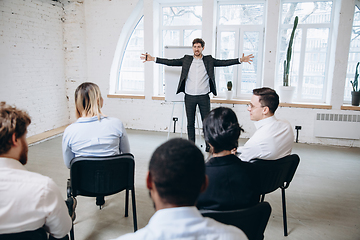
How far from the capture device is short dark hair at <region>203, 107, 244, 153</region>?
137cm

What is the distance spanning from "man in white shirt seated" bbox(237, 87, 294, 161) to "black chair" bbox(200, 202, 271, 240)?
0.74 metres

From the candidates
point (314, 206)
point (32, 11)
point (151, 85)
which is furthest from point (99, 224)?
point (32, 11)

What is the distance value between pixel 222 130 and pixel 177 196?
2.36ft

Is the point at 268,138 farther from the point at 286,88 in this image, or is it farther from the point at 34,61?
the point at 34,61

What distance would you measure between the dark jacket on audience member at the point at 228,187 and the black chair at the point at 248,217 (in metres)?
0.07

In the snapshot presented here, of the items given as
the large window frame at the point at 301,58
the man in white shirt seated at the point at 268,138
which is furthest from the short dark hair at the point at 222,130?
the large window frame at the point at 301,58

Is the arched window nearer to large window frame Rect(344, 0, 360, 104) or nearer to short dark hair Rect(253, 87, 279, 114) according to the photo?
large window frame Rect(344, 0, 360, 104)

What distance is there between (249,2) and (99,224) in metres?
4.67

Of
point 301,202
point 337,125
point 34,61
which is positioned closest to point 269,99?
point 301,202

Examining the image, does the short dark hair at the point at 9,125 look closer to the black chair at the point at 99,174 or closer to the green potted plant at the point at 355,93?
the black chair at the point at 99,174

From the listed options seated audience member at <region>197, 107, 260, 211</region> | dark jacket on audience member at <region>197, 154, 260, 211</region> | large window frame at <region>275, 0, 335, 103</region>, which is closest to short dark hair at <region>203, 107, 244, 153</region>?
seated audience member at <region>197, 107, 260, 211</region>

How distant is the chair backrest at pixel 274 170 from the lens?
1.77 m

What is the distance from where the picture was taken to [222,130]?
54.3 inches

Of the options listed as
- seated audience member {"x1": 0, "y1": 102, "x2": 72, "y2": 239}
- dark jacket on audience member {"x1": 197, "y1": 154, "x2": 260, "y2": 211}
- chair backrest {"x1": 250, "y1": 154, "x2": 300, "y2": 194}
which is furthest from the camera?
chair backrest {"x1": 250, "y1": 154, "x2": 300, "y2": 194}
